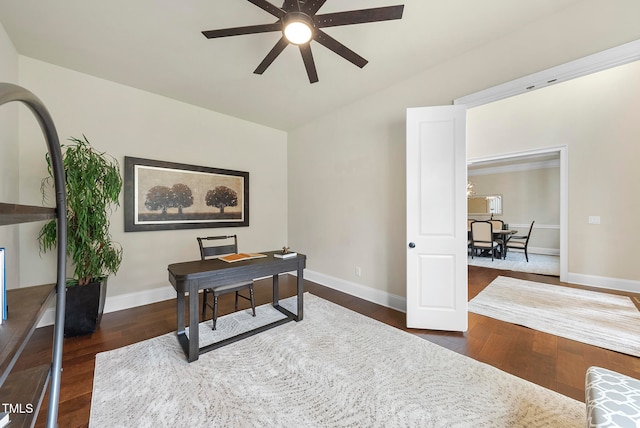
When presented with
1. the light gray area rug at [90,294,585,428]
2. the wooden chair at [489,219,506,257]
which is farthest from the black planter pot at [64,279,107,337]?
the wooden chair at [489,219,506,257]

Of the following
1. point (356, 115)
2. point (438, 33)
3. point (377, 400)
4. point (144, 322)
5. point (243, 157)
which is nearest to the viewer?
point (377, 400)

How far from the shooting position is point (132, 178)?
3.09 meters

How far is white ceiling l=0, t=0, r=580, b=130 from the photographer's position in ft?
6.41

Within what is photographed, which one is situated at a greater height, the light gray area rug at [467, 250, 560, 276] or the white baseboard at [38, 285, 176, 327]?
the white baseboard at [38, 285, 176, 327]

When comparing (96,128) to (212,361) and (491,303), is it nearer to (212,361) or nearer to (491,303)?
(212,361)

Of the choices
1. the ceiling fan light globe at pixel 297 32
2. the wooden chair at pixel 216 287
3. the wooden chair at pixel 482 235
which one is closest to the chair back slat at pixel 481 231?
the wooden chair at pixel 482 235

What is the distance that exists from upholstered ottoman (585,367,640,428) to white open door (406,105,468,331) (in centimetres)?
129

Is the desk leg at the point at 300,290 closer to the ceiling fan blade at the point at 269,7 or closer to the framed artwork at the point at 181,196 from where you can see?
the framed artwork at the point at 181,196

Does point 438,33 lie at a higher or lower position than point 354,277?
higher

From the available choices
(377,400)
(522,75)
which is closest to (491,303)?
(377,400)

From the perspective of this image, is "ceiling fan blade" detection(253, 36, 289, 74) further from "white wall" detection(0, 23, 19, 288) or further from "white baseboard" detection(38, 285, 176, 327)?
"white baseboard" detection(38, 285, 176, 327)

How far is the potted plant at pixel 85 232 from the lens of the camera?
233 centimetres

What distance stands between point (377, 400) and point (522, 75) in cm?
297

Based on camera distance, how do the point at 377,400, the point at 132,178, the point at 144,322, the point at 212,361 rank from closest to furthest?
1. the point at 377,400
2. the point at 212,361
3. the point at 144,322
4. the point at 132,178
